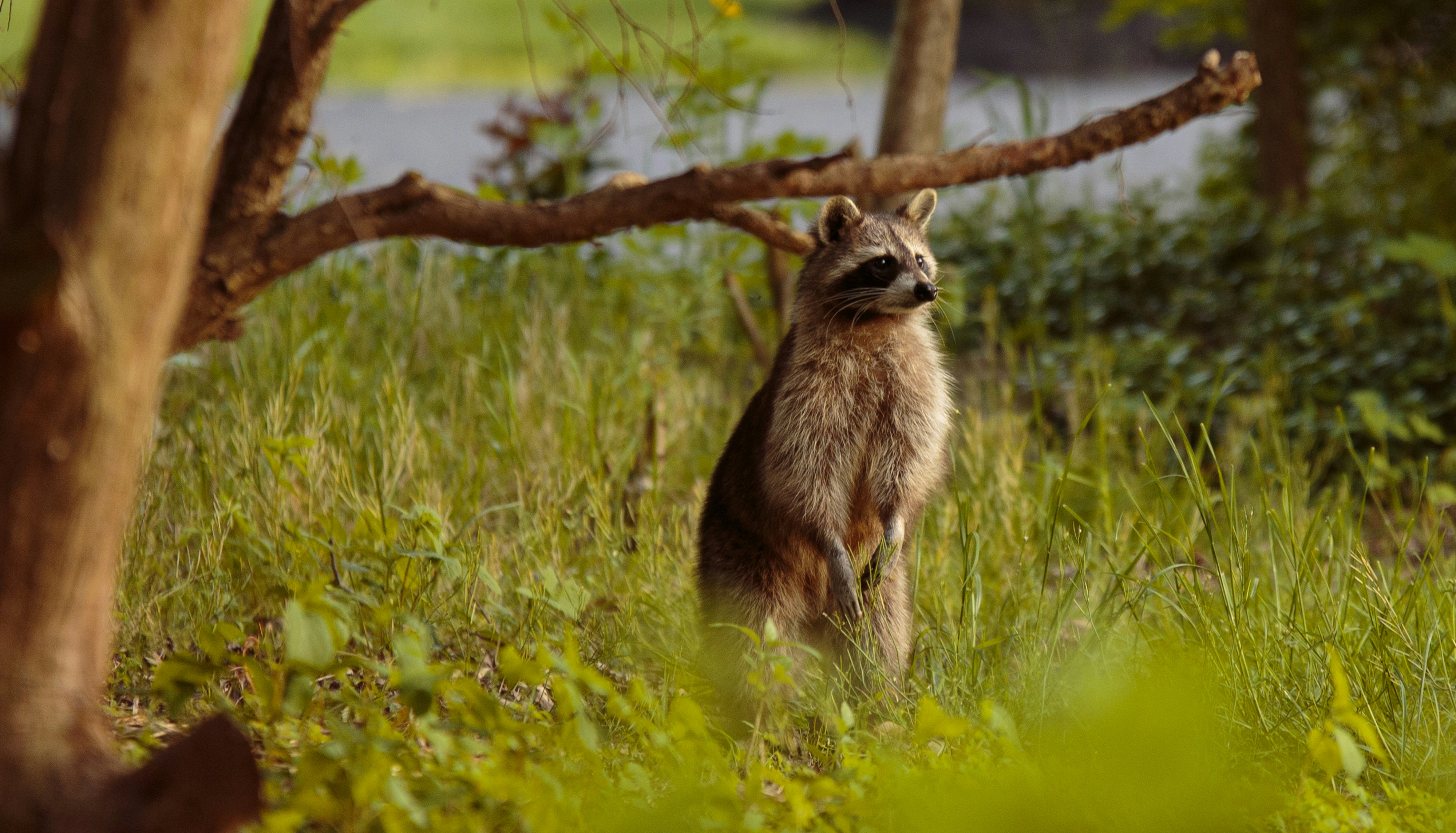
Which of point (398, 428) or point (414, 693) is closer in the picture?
point (414, 693)

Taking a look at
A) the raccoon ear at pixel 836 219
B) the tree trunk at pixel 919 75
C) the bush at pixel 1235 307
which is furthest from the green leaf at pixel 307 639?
the tree trunk at pixel 919 75

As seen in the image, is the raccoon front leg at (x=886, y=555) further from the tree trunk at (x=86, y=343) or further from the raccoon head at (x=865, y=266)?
the tree trunk at (x=86, y=343)

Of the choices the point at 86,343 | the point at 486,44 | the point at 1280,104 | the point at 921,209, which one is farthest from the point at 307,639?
the point at 486,44

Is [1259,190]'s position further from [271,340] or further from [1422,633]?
[271,340]

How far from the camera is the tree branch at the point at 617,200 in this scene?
112 inches

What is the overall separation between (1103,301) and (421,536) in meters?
6.19

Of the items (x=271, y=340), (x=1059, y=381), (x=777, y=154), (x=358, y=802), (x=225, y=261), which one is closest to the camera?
(x=358, y=802)

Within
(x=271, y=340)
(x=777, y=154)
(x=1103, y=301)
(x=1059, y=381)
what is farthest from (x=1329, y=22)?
(x=271, y=340)

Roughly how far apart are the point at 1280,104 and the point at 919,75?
4163mm

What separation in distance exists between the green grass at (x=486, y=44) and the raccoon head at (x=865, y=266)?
1267 centimetres

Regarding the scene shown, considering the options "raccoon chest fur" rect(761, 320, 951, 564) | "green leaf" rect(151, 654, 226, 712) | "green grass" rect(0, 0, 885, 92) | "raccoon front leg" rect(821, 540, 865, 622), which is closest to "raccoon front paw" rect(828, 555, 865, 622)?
"raccoon front leg" rect(821, 540, 865, 622)

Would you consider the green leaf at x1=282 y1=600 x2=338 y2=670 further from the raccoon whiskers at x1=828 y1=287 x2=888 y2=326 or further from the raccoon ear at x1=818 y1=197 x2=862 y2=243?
the raccoon ear at x1=818 y1=197 x2=862 y2=243

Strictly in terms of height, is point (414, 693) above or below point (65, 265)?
below

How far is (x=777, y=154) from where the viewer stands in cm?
593
